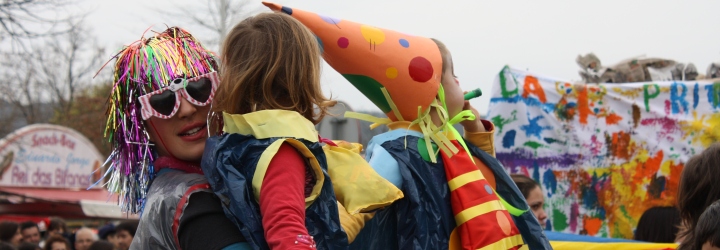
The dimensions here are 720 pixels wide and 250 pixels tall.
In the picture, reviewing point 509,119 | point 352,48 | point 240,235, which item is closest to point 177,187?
point 240,235

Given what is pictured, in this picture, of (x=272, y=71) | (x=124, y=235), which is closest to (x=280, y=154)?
(x=272, y=71)

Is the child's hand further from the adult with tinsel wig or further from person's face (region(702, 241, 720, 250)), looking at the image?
the adult with tinsel wig

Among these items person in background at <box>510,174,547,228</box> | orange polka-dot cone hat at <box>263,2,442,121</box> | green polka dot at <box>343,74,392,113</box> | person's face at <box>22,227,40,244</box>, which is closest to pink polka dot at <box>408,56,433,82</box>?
orange polka-dot cone hat at <box>263,2,442,121</box>

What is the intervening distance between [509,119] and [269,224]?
4.77 meters

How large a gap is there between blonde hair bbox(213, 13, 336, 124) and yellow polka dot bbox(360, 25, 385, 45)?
0.47m

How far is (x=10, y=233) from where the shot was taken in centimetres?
800

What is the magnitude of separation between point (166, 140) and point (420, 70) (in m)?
Answer: 0.85

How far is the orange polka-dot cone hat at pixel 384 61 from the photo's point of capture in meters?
2.56

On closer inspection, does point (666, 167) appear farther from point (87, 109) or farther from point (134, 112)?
point (87, 109)

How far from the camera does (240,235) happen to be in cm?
193

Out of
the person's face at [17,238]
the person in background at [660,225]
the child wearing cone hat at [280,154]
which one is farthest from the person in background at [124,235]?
the child wearing cone hat at [280,154]

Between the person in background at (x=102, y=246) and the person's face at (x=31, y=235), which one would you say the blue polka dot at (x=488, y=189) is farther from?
the person's face at (x=31, y=235)

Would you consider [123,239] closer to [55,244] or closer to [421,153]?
[55,244]

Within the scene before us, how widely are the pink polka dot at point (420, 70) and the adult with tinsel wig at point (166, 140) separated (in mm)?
644
